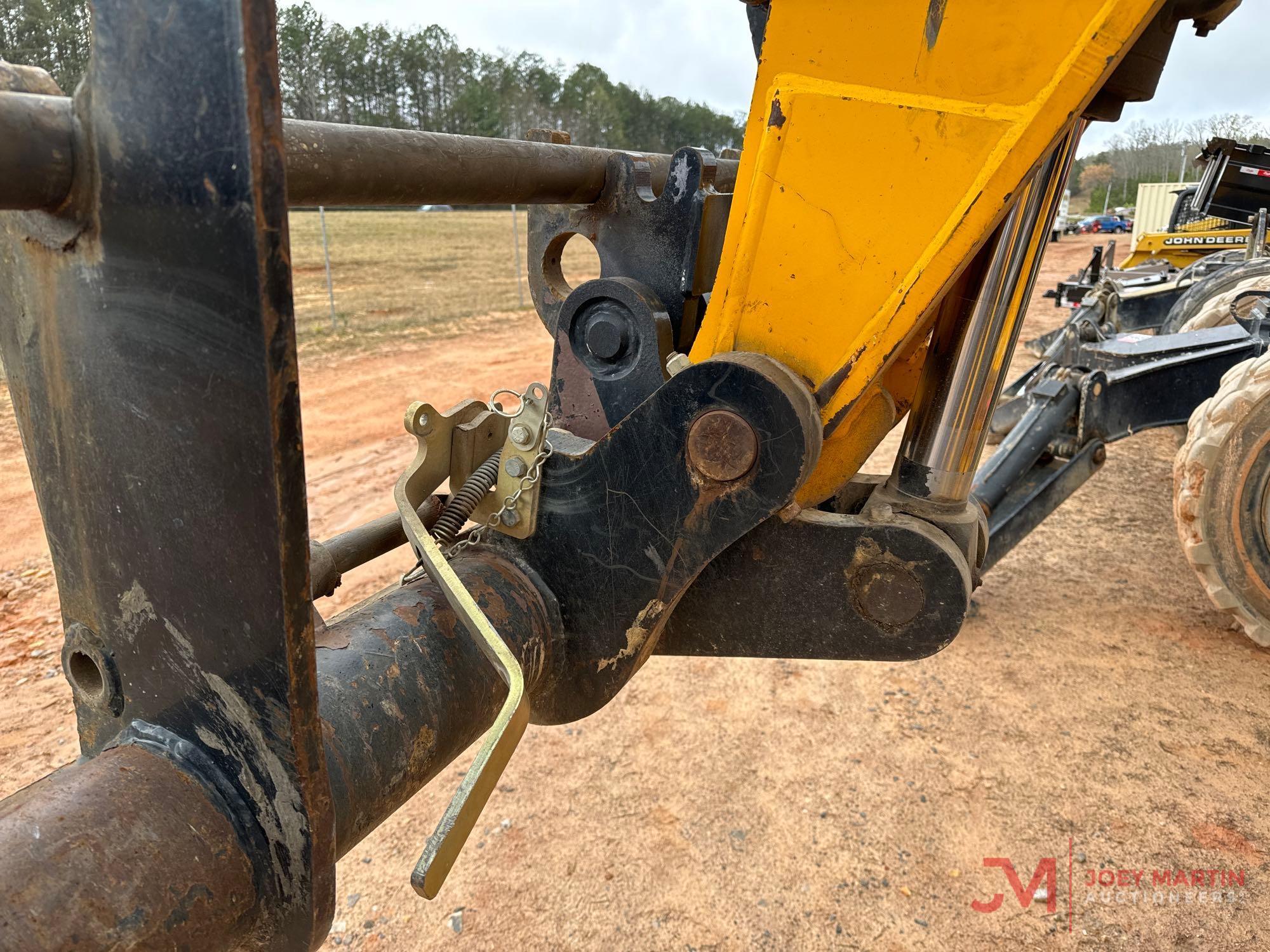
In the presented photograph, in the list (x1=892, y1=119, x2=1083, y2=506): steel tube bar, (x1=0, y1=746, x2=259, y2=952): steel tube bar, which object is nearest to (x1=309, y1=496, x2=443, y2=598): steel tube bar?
(x1=0, y1=746, x2=259, y2=952): steel tube bar

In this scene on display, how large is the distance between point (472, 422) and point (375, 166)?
40cm

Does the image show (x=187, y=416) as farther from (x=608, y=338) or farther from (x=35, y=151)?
(x=608, y=338)

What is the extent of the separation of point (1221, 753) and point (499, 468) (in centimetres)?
311

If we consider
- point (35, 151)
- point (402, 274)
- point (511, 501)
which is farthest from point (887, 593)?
point (402, 274)

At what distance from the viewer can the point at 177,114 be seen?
0.62m

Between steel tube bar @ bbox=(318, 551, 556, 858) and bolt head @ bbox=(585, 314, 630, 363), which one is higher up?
bolt head @ bbox=(585, 314, 630, 363)

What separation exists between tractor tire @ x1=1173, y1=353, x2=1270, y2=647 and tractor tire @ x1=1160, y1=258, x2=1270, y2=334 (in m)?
3.43

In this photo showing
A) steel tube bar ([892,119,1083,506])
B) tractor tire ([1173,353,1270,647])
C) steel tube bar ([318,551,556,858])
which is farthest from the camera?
tractor tire ([1173,353,1270,647])

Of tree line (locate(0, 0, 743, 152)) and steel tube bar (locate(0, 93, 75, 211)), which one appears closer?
steel tube bar (locate(0, 93, 75, 211))

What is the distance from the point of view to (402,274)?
18109mm

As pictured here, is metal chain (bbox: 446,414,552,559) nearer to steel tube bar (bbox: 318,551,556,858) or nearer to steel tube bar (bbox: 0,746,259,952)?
steel tube bar (bbox: 318,551,556,858)

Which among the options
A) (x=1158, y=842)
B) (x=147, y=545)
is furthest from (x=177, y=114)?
(x=1158, y=842)

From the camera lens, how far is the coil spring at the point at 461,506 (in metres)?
1.30

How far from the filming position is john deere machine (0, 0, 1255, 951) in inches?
26.2
